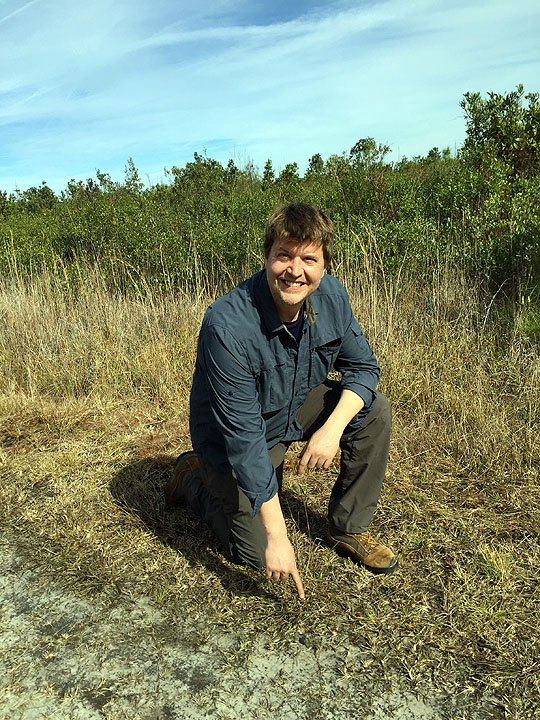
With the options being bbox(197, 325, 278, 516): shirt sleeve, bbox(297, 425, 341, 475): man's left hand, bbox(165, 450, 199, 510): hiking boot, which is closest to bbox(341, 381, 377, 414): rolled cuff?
bbox(297, 425, 341, 475): man's left hand

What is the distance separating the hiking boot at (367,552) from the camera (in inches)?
99.0

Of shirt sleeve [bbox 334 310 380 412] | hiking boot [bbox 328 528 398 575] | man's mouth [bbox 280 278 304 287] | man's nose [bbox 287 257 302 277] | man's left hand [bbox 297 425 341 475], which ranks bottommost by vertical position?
hiking boot [bbox 328 528 398 575]

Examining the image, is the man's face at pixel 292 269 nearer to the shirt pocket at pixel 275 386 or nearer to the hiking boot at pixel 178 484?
the shirt pocket at pixel 275 386

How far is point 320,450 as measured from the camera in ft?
7.36

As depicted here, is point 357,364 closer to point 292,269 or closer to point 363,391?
point 363,391

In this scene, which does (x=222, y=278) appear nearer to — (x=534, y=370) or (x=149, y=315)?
(x=149, y=315)

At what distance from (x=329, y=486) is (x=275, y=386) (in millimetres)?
1115

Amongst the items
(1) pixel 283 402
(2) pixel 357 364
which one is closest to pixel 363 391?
(2) pixel 357 364

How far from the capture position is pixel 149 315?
554 centimetres

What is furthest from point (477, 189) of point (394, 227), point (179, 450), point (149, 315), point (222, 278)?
point (179, 450)

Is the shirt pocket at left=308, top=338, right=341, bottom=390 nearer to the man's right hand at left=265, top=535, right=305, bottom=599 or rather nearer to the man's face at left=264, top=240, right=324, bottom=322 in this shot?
the man's face at left=264, top=240, right=324, bottom=322

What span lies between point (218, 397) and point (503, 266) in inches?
151

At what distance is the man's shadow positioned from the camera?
255cm

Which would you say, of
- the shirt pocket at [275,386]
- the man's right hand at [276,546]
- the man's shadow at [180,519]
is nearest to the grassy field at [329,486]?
the man's shadow at [180,519]
